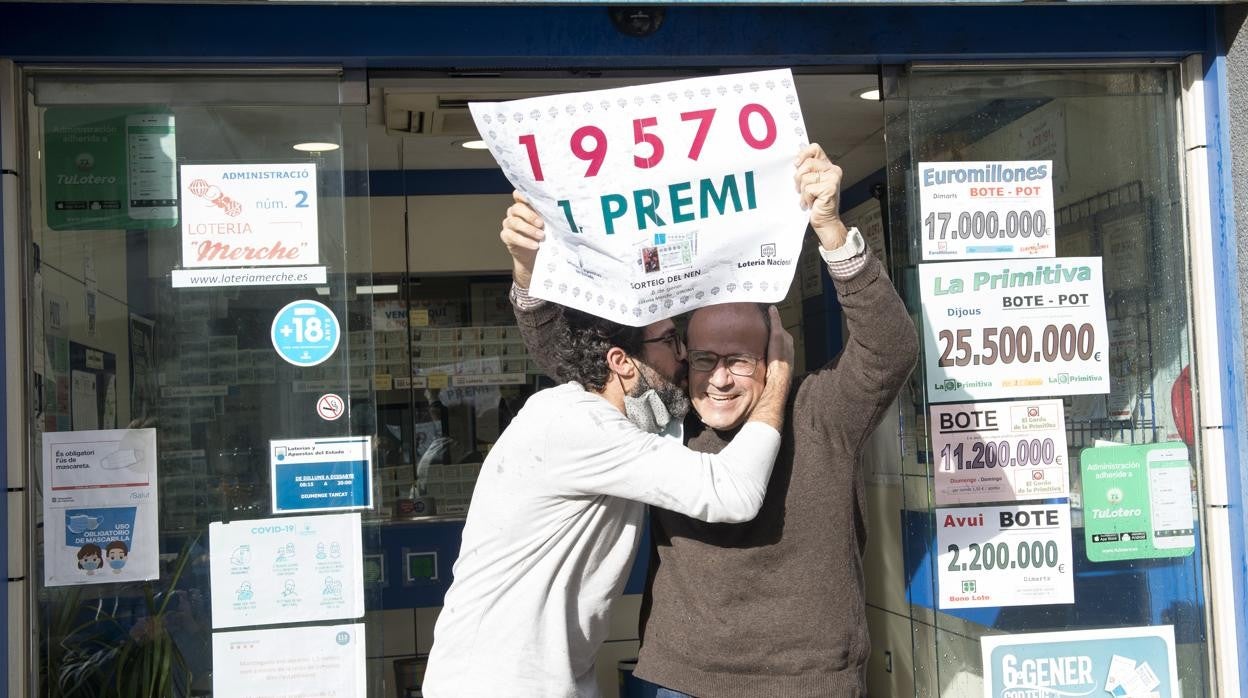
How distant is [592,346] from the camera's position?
3166mm

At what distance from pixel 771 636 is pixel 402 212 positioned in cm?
444

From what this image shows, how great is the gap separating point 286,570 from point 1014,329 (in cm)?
216

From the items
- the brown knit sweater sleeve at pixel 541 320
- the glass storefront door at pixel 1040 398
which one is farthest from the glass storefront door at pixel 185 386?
the glass storefront door at pixel 1040 398

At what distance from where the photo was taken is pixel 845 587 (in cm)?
297

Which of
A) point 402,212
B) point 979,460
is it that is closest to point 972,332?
point 979,460

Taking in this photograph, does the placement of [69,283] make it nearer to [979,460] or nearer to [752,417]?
[752,417]

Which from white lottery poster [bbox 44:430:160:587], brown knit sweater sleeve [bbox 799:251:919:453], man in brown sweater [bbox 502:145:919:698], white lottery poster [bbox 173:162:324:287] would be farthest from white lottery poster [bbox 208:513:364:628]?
brown knit sweater sleeve [bbox 799:251:919:453]

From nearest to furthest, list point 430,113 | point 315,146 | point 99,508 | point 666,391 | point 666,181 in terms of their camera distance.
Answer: point 666,181 → point 666,391 → point 99,508 → point 315,146 → point 430,113

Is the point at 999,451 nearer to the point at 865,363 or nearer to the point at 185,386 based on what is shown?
the point at 865,363

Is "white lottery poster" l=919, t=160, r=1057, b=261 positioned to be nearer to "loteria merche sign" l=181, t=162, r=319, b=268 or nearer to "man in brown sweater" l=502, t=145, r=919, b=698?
"man in brown sweater" l=502, t=145, r=919, b=698

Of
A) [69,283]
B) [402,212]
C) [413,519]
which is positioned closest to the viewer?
[69,283]

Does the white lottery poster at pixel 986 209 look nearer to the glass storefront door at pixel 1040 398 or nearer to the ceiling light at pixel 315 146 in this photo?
the glass storefront door at pixel 1040 398

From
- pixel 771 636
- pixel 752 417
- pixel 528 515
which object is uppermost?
pixel 752 417

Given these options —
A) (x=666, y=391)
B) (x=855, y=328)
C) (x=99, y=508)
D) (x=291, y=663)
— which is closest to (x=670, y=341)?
(x=666, y=391)
